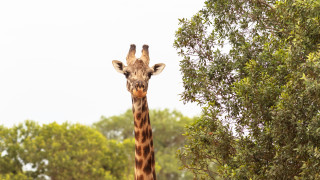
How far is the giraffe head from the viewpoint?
1348 centimetres

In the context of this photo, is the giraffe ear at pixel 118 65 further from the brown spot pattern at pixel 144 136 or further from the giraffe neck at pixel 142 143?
the brown spot pattern at pixel 144 136

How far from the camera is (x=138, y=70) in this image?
13984 millimetres

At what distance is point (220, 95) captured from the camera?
653 inches

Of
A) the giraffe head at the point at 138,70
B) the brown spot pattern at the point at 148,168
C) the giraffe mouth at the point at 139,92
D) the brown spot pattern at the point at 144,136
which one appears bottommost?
the brown spot pattern at the point at 148,168

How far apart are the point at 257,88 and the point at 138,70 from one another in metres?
3.61

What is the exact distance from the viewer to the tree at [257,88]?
12.1m

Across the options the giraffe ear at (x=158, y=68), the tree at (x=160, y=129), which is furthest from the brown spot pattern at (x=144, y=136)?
the tree at (x=160, y=129)

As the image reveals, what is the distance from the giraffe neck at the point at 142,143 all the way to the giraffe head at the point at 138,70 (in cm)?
47

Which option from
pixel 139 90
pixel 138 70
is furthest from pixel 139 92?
pixel 138 70

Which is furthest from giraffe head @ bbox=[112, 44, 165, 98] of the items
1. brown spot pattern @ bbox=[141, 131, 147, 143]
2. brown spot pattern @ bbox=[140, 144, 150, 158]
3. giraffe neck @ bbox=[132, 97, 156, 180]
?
brown spot pattern @ bbox=[140, 144, 150, 158]

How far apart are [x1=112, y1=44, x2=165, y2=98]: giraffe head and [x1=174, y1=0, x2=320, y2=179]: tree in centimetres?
250

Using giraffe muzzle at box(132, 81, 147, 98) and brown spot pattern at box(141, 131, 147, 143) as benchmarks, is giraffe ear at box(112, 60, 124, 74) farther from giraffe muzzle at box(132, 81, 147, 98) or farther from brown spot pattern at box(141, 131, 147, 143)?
brown spot pattern at box(141, 131, 147, 143)

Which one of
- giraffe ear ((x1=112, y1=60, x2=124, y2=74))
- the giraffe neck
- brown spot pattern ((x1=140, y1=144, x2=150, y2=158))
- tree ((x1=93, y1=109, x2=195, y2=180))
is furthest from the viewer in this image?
tree ((x1=93, y1=109, x2=195, y2=180))

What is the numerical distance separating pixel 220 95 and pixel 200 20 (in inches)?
117
